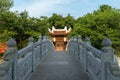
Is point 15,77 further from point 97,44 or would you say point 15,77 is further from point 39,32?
point 97,44

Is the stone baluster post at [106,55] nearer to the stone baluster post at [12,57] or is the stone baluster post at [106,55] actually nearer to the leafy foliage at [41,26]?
the stone baluster post at [12,57]

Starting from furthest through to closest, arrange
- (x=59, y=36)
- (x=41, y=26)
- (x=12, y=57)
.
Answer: (x=59, y=36) → (x=41, y=26) → (x=12, y=57)

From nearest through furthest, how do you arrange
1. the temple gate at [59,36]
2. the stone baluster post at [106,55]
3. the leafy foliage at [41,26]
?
the stone baluster post at [106,55], the leafy foliage at [41,26], the temple gate at [59,36]

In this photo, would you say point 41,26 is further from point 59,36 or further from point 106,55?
point 106,55

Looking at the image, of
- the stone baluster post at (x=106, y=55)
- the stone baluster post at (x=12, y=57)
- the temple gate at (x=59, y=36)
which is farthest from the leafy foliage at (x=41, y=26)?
the stone baluster post at (x=106, y=55)

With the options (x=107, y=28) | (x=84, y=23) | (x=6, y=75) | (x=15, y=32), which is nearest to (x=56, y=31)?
(x=84, y=23)

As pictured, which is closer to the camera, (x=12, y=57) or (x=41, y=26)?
(x=12, y=57)

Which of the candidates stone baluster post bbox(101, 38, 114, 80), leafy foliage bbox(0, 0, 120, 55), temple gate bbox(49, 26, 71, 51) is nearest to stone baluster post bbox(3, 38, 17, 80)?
stone baluster post bbox(101, 38, 114, 80)

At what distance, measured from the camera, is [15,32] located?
28688 mm

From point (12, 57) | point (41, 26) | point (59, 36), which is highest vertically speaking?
point (41, 26)

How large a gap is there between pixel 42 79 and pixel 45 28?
21.9m

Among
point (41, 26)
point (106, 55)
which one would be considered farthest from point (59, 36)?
point (106, 55)

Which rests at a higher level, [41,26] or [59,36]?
[41,26]

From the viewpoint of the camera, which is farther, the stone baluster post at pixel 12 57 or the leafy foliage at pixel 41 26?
the leafy foliage at pixel 41 26
